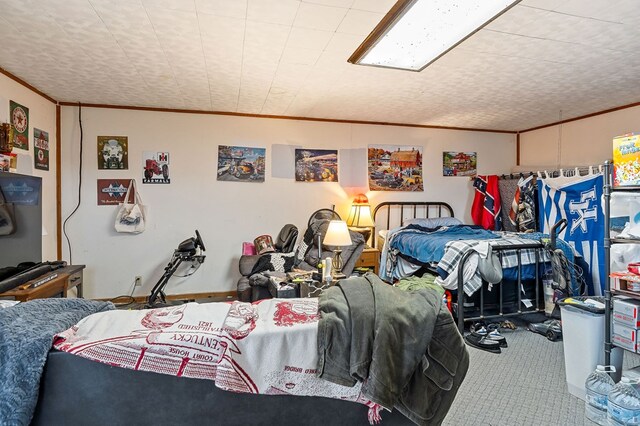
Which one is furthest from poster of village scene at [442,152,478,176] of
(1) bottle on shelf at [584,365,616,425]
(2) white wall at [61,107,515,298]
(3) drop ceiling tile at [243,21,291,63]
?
(1) bottle on shelf at [584,365,616,425]

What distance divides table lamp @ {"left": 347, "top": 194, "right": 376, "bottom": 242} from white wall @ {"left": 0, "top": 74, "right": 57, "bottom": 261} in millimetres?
3501

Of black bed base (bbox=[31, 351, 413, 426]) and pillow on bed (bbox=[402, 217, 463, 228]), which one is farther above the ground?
pillow on bed (bbox=[402, 217, 463, 228])

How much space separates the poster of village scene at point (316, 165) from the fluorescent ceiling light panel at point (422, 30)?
2.09 m

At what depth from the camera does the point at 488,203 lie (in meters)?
5.12

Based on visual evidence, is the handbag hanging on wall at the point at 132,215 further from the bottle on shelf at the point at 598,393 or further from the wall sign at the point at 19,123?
the bottle on shelf at the point at 598,393

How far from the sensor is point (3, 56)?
8.92ft

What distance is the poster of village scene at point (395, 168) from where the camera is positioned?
4977 mm

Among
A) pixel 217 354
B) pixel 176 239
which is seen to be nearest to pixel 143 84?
pixel 176 239

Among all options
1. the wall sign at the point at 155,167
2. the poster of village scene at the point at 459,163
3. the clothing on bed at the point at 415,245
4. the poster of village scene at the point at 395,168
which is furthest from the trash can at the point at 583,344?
the wall sign at the point at 155,167

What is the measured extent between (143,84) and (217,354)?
319cm

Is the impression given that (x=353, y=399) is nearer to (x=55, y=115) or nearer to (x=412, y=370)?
(x=412, y=370)

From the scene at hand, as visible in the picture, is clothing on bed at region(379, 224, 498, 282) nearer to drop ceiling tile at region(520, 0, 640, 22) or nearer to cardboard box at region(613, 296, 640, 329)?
cardboard box at region(613, 296, 640, 329)

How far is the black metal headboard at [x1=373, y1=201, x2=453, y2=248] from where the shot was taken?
16.5 ft

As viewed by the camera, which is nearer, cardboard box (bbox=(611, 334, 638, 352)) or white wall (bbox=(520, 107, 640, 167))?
cardboard box (bbox=(611, 334, 638, 352))
